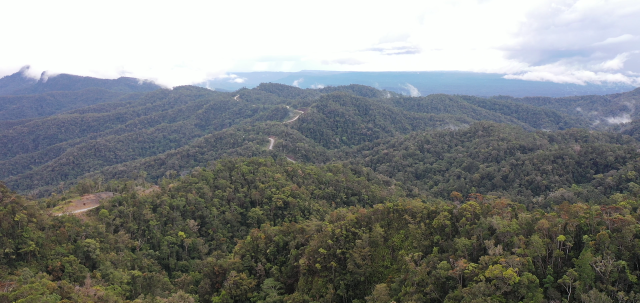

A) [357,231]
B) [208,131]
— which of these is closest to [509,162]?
[357,231]

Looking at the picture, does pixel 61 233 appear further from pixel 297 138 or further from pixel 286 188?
pixel 297 138

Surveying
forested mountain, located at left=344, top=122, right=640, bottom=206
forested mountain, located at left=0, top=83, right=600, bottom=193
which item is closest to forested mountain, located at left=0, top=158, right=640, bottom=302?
forested mountain, located at left=344, top=122, right=640, bottom=206

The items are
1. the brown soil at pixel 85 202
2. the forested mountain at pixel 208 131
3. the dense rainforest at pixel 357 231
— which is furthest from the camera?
the forested mountain at pixel 208 131

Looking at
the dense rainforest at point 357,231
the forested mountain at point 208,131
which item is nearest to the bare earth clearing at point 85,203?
the dense rainforest at point 357,231

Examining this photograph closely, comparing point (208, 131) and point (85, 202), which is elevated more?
point (85, 202)

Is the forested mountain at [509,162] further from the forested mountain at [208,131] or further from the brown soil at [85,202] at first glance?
the brown soil at [85,202]

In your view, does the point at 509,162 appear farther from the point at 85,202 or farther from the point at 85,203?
the point at 85,202

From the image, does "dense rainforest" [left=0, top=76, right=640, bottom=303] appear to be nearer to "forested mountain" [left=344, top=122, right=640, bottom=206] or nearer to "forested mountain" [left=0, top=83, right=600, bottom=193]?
"forested mountain" [left=344, top=122, right=640, bottom=206]

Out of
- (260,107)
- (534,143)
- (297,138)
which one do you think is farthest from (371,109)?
(534,143)

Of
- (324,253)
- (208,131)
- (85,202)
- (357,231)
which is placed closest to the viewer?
(324,253)

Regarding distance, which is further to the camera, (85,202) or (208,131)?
(208,131)

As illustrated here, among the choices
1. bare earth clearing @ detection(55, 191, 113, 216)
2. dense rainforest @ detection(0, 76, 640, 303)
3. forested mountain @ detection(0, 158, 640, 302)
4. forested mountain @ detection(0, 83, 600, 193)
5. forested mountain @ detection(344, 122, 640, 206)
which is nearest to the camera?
forested mountain @ detection(0, 158, 640, 302)
